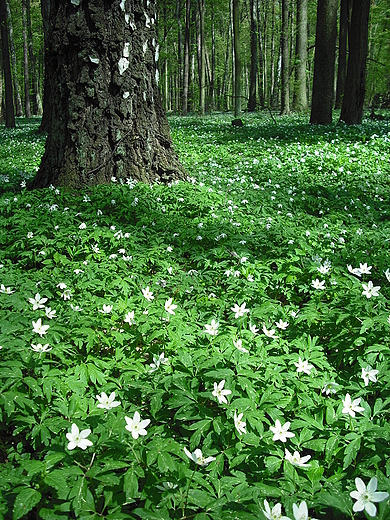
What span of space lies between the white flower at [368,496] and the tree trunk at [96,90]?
4720 mm

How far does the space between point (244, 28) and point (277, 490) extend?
151 feet

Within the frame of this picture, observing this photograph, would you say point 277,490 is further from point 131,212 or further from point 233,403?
point 131,212

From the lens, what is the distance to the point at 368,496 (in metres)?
1.33

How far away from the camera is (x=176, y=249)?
4055mm

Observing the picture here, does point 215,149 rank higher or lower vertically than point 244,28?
lower

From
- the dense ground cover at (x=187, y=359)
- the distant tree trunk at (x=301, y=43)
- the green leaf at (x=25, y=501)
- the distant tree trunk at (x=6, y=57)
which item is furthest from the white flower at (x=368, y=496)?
the distant tree trunk at (x=301, y=43)

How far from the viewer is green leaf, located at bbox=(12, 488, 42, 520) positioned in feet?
4.39

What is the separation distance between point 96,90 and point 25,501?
16.1ft

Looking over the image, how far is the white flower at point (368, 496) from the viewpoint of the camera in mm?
1291

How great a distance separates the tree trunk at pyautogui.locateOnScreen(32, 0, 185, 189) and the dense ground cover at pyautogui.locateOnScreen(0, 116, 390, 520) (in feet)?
1.64

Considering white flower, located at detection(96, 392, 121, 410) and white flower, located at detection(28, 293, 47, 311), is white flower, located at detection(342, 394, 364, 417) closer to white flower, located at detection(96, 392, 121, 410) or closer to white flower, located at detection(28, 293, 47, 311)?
white flower, located at detection(96, 392, 121, 410)

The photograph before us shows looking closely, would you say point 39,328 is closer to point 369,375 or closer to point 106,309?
point 106,309

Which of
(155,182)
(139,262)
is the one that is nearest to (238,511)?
(139,262)

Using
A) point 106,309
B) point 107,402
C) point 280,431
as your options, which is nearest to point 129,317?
point 106,309
